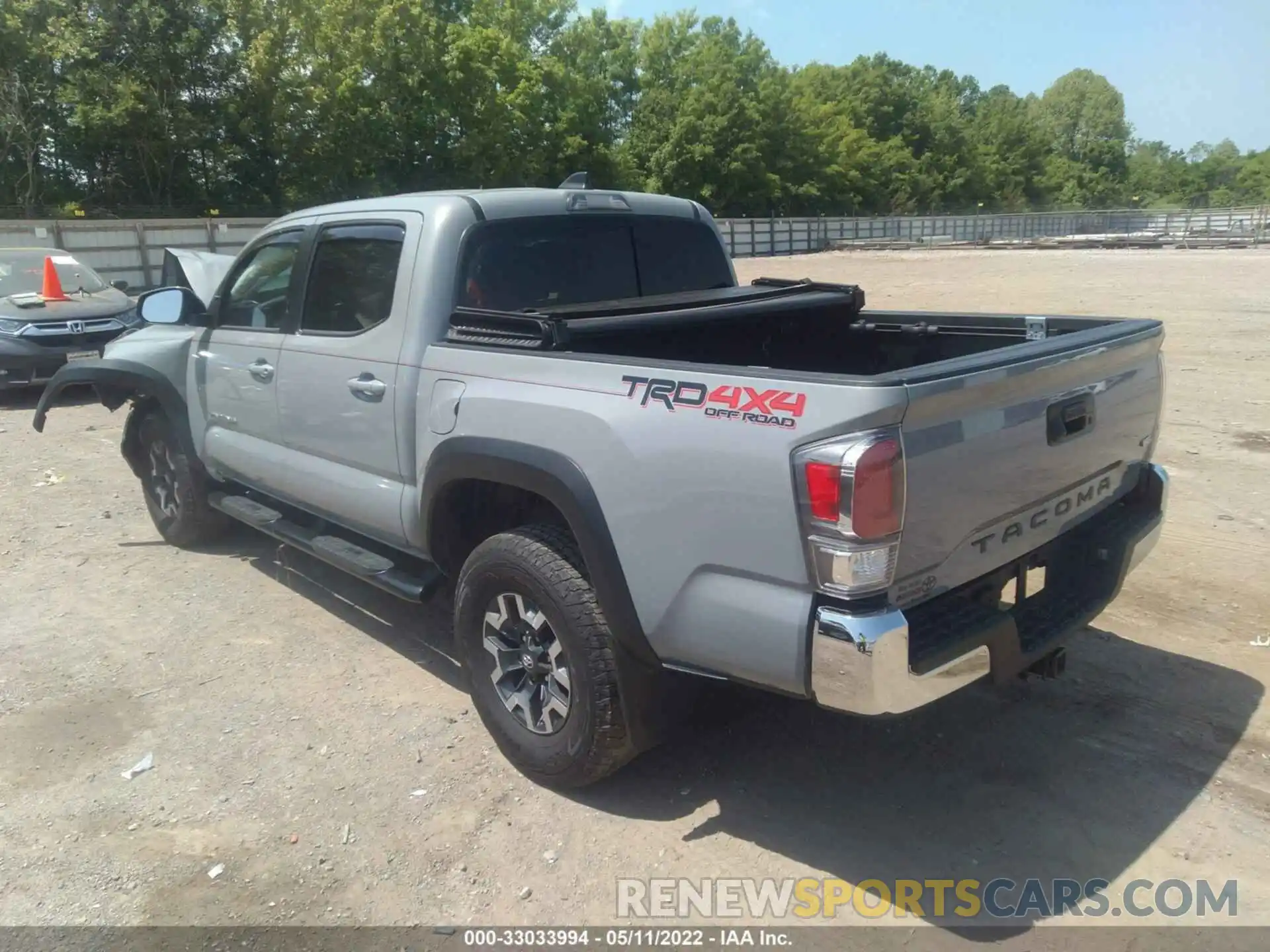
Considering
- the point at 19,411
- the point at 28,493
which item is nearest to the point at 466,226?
the point at 28,493

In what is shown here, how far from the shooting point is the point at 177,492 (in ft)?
20.1

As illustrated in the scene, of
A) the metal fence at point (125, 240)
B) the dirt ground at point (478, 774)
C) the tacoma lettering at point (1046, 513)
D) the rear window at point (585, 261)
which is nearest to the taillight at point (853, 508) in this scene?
the tacoma lettering at point (1046, 513)

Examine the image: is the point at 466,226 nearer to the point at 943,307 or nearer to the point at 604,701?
the point at 604,701

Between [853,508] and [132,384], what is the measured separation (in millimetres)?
4990

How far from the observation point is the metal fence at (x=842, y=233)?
62.4 ft

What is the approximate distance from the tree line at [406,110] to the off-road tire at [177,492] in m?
31.4

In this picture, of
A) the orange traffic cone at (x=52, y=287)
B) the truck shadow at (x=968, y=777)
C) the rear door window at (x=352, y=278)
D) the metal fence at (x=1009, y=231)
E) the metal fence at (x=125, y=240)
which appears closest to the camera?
the truck shadow at (x=968, y=777)

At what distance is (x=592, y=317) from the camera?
3.81m

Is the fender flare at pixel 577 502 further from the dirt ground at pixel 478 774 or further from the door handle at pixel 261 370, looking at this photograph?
the door handle at pixel 261 370

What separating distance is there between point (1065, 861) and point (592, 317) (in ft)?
7.99

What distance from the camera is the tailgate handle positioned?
309 cm

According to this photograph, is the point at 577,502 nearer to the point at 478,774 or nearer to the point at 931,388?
the point at 931,388

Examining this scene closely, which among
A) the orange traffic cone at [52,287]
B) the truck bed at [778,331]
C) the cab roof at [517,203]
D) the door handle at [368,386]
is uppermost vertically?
the cab roof at [517,203]

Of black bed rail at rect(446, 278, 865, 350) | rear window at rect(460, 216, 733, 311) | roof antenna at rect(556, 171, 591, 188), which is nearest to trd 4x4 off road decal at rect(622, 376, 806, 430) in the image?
black bed rail at rect(446, 278, 865, 350)
